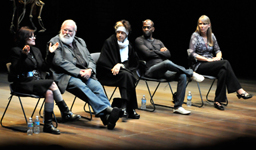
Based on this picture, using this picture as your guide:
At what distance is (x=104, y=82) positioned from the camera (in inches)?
186

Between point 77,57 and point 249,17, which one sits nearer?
point 77,57

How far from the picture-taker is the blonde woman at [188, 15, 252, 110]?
548 centimetres

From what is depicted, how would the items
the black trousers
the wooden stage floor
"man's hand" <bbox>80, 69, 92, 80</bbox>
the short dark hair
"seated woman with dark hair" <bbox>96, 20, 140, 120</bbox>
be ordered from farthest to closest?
the black trousers, "seated woman with dark hair" <bbox>96, 20, 140, 120</bbox>, "man's hand" <bbox>80, 69, 92, 80</bbox>, the short dark hair, the wooden stage floor

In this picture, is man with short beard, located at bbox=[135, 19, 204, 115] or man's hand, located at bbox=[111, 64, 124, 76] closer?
man's hand, located at bbox=[111, 64, 124, 76]

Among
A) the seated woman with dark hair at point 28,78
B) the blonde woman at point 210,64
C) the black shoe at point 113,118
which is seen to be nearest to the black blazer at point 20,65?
the seated woman with dark hair at point 28,78

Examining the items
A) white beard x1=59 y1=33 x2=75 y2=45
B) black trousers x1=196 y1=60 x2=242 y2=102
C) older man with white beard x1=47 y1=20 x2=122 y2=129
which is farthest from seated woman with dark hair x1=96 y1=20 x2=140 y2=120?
black trousers x1=196 y1=60 x2=242 y2=102

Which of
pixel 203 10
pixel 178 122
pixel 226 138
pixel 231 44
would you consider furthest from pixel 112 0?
pixel 226 138

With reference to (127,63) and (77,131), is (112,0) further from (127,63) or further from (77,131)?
(77,131)

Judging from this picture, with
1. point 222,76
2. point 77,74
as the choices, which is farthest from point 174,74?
point 77,74

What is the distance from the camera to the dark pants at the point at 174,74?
5.04 metres

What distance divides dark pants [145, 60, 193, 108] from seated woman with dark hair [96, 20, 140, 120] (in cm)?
29

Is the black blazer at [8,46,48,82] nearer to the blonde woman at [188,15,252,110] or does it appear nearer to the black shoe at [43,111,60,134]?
the black shoe at [43,111,60,134]

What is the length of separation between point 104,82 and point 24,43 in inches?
48.4

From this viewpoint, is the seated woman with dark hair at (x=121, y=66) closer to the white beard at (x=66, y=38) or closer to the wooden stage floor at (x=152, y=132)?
the wooden stage floor at (x=152, y=132)
